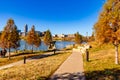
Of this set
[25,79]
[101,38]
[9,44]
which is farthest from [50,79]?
[9,44]

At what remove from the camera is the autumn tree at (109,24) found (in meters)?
20.7

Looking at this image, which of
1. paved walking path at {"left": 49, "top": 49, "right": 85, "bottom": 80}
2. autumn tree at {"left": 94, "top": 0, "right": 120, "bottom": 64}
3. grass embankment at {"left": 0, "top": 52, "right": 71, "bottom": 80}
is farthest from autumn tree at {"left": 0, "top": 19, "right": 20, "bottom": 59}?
autumn tree at {"left": 94, "top": 0, "right": 120, "bottom": 64}

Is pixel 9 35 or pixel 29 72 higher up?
pixel 9 35

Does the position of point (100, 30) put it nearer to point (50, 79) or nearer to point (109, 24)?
point (109, 24)

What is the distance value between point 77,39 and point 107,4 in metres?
70.4

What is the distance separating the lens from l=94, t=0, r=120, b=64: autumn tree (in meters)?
20.7

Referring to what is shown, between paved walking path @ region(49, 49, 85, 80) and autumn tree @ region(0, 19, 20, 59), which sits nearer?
paved walking path @ region(49, 49, 85, 80)

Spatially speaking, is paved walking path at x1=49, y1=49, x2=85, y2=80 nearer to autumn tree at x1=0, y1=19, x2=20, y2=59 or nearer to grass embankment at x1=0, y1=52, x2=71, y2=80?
grass embankment at x1=0, y1=52, x2=71, y2=80

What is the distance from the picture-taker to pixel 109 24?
21359mm

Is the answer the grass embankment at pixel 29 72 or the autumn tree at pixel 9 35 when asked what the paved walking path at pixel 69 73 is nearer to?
the grass embankment at pixel 29 72

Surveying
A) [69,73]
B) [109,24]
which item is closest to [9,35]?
[109,24]

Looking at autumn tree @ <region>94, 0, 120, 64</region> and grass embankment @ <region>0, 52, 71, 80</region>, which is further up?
autumn tree @ <region>94, 0, 120, 64</region>

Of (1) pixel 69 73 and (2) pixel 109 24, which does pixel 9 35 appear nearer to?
(2) pixel 109 24

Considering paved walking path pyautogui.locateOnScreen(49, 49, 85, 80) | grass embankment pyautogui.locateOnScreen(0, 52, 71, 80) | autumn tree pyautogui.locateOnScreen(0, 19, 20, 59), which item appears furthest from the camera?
autumn tree pyautogui.locateOnScreen(0, 19, 20, 59)
